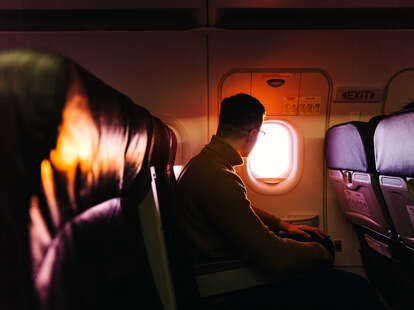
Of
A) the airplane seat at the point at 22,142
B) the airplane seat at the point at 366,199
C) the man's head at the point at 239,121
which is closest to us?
the airplane seat at the point at 22,142

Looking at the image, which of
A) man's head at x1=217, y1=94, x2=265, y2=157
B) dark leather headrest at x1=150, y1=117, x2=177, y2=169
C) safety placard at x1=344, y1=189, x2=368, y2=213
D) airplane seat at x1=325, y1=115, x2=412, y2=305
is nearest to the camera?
dark leather headrest at x1=150, y1=117, x2=177, y2=169

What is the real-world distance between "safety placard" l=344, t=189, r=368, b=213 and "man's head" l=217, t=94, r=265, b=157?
1.04 m

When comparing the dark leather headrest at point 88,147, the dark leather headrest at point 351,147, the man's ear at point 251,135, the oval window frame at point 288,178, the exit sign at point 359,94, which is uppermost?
the exit sign at point 359,94

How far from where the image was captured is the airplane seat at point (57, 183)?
331mm

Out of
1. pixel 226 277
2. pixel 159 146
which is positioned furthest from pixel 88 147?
pixel 226 277

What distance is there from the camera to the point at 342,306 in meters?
1.15

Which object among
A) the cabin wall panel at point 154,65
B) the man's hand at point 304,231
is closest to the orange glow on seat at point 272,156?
the cabin wall panel at point 154,65

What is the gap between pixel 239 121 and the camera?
1.57 m

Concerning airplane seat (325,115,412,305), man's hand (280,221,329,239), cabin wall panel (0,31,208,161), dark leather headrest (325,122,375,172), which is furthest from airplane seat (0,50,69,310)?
cabin wall panel (0,31,208,161)

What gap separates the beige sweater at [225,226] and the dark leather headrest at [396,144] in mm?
586

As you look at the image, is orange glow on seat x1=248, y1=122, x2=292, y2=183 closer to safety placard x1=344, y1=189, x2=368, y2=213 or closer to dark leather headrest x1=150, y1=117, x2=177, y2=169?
safety placard x1=344, y1=189, x2=368, y2=213

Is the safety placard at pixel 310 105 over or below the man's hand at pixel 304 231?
over

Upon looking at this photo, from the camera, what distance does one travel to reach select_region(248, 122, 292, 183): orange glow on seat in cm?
248

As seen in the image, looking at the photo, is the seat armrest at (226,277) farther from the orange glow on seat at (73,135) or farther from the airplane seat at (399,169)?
the orange glow on seat at (73,135)
